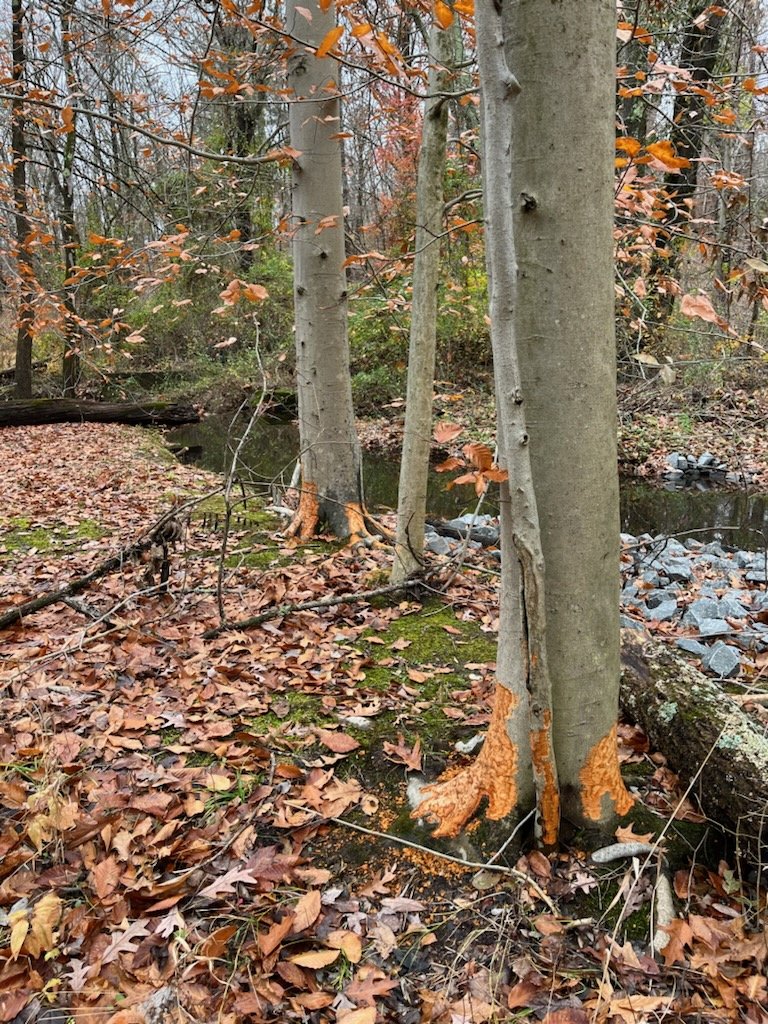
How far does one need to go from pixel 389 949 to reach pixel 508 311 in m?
1.80

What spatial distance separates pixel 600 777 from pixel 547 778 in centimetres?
22

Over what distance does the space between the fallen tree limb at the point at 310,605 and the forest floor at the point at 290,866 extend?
56 mm

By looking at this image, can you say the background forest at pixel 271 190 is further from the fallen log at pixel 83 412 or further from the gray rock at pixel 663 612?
the gray rock at pixel 663 612

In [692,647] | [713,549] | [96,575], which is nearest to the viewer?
[692,647]

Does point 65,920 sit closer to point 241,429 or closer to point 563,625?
point 563,625

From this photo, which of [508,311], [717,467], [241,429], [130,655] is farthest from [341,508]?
[241,429]

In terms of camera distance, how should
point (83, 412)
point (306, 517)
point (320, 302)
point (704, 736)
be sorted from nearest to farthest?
point (704, 736)
point (320, 302)
point (306, 517)
point (83, 412)

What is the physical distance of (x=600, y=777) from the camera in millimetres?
2014

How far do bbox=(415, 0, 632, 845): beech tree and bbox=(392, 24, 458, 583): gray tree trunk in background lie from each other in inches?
63.9

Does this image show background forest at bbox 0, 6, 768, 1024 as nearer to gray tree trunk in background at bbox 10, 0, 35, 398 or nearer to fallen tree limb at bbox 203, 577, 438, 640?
fallen tree limb at bbox 203, 577, 438, 640

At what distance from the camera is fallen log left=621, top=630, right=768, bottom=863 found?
1937mm

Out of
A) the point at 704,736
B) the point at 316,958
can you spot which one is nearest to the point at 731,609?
the point at 704,736

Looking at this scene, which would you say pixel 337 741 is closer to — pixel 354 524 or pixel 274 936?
pixel 274 936

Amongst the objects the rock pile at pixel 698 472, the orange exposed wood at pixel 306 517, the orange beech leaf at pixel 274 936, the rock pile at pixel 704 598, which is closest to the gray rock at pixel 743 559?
the rock pile at pixel 704 598
